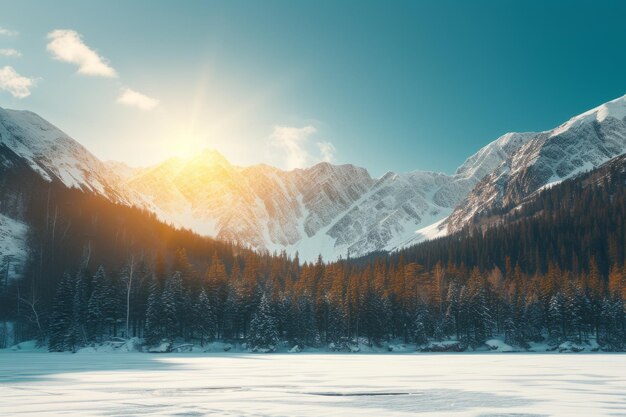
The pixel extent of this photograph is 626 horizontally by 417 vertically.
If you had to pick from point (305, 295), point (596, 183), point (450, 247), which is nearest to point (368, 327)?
point (305, 295)

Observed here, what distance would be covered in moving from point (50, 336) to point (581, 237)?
153 meters

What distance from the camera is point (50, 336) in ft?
252

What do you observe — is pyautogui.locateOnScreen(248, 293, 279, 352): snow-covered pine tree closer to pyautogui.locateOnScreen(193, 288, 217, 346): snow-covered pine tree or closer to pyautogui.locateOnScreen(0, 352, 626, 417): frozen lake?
pyautogui.locateOnScreen(193, 288, 217, 346): snow-covered pine tree

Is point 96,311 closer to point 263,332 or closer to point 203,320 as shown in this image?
point 203,320

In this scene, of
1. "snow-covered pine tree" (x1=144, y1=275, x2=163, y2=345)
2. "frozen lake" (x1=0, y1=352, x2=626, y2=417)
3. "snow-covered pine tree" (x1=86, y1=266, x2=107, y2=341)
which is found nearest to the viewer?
"frozen lake" (x1=0, y1=352, x2=626, y2=417)

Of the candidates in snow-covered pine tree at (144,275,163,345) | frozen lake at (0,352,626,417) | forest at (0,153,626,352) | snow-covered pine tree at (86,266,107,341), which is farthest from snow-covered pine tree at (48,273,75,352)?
frozen lake at (0,352,626,417)

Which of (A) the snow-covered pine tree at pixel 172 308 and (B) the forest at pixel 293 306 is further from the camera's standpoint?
(B) the forest at pixel 293 306

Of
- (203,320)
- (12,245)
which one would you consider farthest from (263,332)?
(12,245)

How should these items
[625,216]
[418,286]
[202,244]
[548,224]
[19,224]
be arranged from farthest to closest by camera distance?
[202,244] < [548,224] < [625,216] < [19,224] < [418,286]

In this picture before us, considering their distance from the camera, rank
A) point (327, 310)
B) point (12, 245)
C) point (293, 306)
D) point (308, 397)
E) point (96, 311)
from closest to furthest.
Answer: point (308, 397) → point (96, 311) → point (293, 306) → point (327, 310) → point (12, 245)

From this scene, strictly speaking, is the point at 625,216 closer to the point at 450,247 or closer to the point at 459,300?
the point at 450,247

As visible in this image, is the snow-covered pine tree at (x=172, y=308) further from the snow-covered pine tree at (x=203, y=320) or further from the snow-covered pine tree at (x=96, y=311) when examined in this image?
the snow-covered pine tree at (x=96, y=311)

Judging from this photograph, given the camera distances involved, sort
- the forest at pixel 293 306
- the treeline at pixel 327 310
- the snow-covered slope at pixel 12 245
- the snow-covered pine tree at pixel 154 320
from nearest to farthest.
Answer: the snow-covered pine tree at pixel 154 320 → the treeline at pixel 327 310 → the forest at pixel 293 306 → the snow-covered slope at pixel 12 245

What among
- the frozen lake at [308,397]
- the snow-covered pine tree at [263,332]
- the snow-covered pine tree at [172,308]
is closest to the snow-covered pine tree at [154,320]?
the snow-covered pine tree at [172,308]
